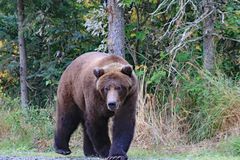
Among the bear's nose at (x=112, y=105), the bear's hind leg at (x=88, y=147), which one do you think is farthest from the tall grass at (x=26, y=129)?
the bear's nose at (x=112, y=105)

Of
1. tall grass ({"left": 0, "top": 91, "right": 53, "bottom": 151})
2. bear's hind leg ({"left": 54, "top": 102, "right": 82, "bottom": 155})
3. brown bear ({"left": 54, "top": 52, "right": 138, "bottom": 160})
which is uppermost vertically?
brown bear ({"left": 54, "top": 52, "right": 138, "bottom": 160})

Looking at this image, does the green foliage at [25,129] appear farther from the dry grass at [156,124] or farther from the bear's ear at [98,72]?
the bear's ear at [98,72]

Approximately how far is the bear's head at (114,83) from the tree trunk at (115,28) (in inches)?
199

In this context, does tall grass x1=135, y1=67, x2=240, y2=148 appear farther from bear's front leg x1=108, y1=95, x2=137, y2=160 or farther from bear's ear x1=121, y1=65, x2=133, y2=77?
bear's ear x1=121, y1=65, x2=133, y2=77

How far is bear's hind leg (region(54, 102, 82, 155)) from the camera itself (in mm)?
10227

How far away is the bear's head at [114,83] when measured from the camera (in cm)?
863

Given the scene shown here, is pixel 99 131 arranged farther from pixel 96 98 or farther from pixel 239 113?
pixel 239 113

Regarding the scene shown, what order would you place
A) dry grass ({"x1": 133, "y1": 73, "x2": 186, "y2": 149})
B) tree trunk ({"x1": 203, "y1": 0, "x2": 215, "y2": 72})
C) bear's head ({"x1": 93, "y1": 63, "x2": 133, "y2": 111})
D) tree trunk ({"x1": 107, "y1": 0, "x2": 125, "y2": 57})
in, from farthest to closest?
tree trunk ({"x1": 107, "y1": 0, "x2": 125, "y2": 57})
tree trunk ({"x1": 203, "y1": 0, "x2": 215, "y2": 72})
dry grass ({"x1": 133, "y1": 73, "x2": 186, "y2": 149})
bear's head ({"x1": 93, "y1": 63, "x2": 133, "y2": 111})

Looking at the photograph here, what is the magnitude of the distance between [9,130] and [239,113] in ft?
17.9

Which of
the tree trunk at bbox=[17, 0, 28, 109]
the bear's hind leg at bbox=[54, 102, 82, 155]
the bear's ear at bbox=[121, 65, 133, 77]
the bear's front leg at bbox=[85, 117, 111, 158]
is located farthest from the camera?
the tree trunk at bbox=[17, 0, 28, 109]

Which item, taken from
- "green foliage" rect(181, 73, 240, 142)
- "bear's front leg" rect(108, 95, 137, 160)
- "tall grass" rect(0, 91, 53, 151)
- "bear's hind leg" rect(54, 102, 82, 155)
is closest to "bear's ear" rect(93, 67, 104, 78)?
"bear's front leg" rect(108, 95, 137, 160)

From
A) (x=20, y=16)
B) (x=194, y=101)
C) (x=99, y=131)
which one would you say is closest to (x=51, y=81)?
(x=20, y=16)

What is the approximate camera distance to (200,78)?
Result: 13.3 metres

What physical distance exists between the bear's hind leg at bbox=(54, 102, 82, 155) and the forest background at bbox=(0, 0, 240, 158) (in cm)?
227
